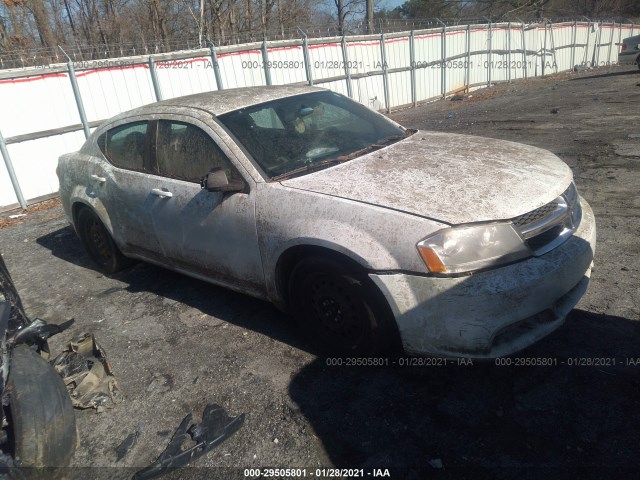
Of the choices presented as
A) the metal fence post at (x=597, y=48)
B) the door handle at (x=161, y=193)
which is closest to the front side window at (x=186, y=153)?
the door handle at (x=161, y=193)

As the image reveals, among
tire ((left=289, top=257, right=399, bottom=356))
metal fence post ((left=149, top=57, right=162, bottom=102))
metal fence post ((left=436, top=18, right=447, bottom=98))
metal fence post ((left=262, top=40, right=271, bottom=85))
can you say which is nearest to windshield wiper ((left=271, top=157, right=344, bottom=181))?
tire ((left=289, top=257, right=399, bottom=356))

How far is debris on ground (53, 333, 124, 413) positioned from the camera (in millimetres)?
3096

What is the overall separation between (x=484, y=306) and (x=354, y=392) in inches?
36.2

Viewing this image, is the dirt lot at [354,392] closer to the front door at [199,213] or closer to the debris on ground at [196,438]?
the debris on ground at [196,438]

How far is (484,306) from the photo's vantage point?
8.09ft

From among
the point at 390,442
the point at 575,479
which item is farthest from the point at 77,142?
the point at 575,479

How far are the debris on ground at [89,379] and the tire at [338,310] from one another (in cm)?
128

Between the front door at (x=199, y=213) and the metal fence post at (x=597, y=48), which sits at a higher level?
the front door at (x=199, y=213)

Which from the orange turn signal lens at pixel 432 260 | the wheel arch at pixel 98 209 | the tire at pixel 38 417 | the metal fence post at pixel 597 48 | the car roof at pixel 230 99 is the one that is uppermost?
the car roof at pixel 230 99

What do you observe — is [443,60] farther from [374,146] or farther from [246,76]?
[374,146]

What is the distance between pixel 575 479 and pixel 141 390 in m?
2.49

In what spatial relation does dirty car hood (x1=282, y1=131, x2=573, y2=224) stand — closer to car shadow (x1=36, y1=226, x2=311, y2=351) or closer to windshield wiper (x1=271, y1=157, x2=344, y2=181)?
windshield wiper (x1=271, y1=157, x2=344, y2=181)

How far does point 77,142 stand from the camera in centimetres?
948

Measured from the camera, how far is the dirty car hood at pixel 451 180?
267cm
